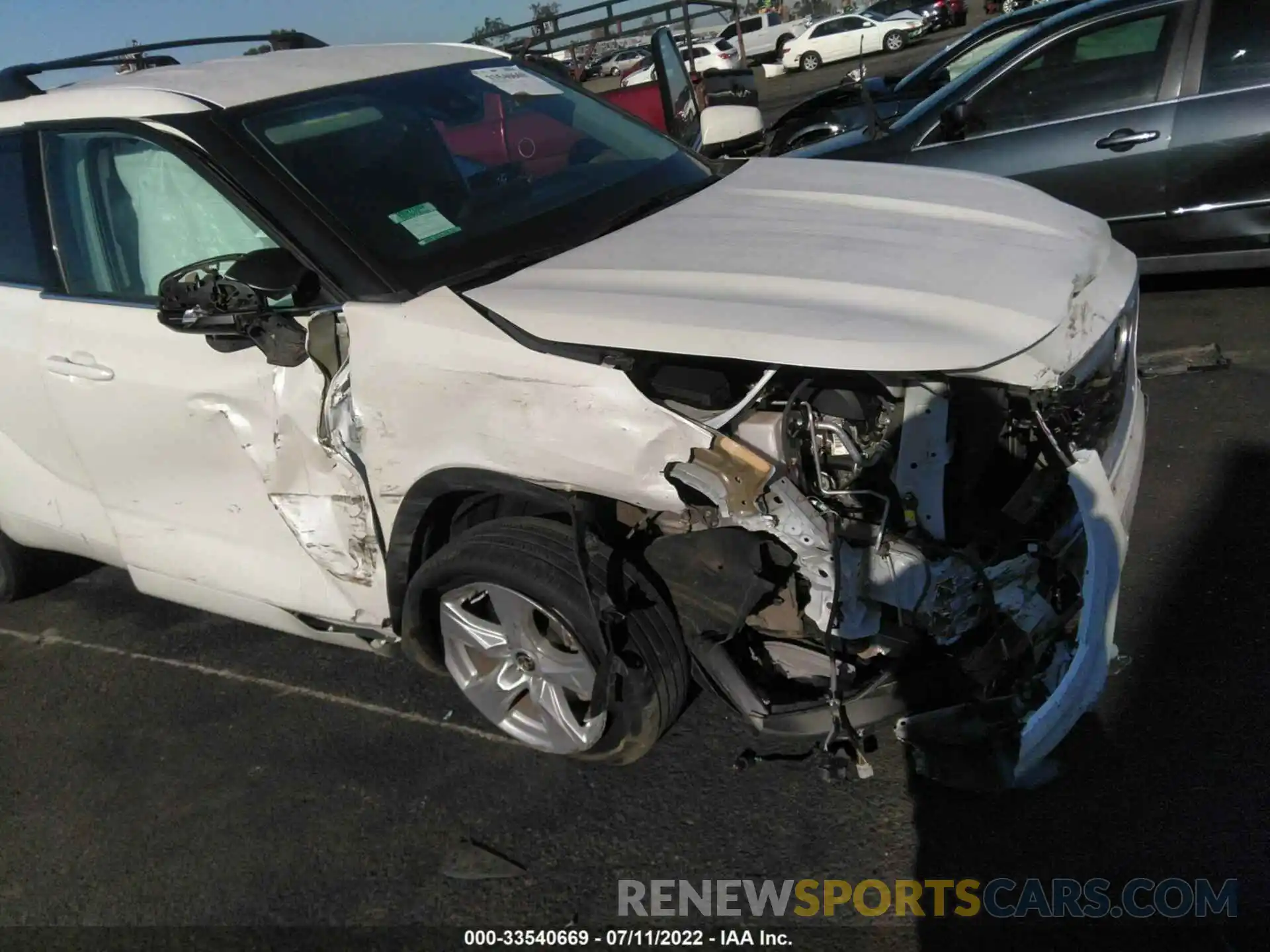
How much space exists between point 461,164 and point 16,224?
1.55 metres

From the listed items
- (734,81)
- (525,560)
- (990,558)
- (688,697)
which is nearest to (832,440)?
(990,558)

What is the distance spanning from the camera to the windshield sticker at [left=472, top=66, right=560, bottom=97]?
3.69 metres

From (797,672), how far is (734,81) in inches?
260

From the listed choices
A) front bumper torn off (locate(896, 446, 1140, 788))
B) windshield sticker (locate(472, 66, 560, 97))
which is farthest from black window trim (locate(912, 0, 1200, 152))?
front bumper torn off (locate(896, 446, 1140, 788))

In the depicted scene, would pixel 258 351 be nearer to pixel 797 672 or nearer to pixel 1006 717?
pixel 797 672

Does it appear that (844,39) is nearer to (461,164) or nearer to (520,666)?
(461,164)

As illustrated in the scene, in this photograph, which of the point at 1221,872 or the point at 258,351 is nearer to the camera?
the point at 1221,872

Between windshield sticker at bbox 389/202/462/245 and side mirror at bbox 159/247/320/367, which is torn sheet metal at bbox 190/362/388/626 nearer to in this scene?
side mirror at bbox 159/247/320/367

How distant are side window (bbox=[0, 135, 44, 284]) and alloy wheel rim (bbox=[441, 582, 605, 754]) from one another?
186cm

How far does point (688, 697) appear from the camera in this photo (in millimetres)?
3160

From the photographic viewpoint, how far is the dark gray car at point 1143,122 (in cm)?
513

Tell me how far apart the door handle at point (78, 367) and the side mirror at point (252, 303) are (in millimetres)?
498

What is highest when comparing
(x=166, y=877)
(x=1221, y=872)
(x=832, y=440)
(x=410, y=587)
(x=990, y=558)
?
(x=832, y=440)

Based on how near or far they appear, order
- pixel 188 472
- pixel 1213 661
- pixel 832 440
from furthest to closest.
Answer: pixel 188 472 < pixel 1213 661 < pixel 832 440
